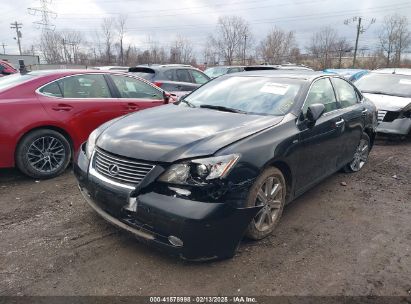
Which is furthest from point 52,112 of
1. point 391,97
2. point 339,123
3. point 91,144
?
point 391,97

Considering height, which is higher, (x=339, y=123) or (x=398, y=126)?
(x=339, y=123)

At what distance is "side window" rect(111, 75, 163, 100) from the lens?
18.7ft

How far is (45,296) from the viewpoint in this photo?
2570 mm

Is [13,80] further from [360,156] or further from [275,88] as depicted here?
[360,156]

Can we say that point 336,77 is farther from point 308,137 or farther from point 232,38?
point 232,38

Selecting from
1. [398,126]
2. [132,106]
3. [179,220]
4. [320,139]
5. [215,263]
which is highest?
[132,106]

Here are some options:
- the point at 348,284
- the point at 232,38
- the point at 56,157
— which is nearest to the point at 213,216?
the point at 348,284

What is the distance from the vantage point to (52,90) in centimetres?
493

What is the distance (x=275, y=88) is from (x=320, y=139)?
30.4 inches

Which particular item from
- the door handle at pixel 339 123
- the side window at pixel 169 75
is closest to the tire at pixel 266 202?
the door handle at pixel 339 123

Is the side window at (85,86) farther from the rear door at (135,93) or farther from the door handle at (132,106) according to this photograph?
the door handle at (132,106)

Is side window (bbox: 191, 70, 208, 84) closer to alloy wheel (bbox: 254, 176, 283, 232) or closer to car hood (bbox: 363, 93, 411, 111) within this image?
car hood (bbox: 363, 93, 411, 111)

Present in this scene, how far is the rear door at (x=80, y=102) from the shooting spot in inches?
191

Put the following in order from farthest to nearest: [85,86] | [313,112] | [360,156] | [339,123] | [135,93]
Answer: [135,93] < [360,156] < [85,86] < [339,123] < [313,112]
